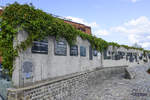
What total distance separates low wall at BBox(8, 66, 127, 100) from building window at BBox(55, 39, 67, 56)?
5.20ft

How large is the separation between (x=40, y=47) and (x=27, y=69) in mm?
1382

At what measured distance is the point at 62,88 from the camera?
7.29 metres

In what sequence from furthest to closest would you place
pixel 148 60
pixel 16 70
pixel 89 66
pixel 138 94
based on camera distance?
pixel 148 60 → pixel 89 66 → pixel 138 94 → pixel 16 70

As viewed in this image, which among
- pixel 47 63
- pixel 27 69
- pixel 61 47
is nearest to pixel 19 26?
pixel 27 69

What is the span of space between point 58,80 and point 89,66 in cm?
527

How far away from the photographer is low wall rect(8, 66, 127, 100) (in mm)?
5117

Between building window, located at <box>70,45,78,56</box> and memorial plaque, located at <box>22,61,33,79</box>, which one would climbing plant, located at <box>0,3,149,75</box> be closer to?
memorial plaque, located at <box>22,61,33,79</box>

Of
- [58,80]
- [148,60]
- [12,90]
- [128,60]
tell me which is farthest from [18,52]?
[148,60]

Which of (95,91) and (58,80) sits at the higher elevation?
(58,80)

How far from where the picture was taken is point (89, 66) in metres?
11.7

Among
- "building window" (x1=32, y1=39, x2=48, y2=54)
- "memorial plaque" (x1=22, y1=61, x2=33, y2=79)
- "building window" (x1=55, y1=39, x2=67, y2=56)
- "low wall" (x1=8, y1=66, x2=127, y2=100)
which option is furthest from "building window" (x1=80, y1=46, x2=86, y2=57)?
"memorial plaque" (x1=22, y1=61, x2=33, y2=79)

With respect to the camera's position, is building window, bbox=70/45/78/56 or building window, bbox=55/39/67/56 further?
building window, bbox=70/45/78/56

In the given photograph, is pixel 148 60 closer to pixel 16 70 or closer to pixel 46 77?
pixel 46 77

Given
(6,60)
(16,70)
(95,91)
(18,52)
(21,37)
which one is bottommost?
(95,91)
